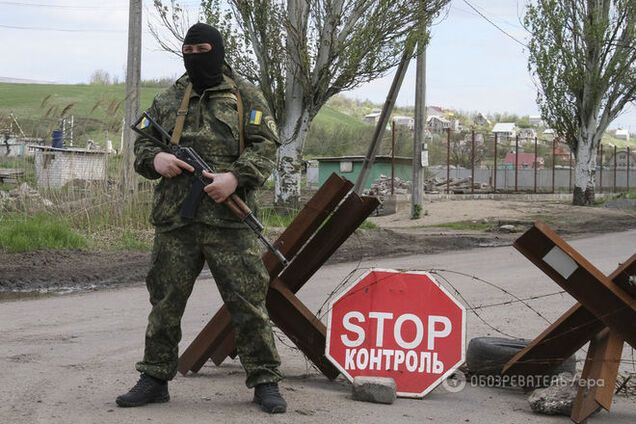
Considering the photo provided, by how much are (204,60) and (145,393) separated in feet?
6.13

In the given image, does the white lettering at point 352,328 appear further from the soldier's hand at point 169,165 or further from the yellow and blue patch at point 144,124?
the yellow and blue patch at point 144,124

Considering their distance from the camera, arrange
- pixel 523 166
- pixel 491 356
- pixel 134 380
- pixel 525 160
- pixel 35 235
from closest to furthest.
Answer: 1. pixel 134 380
2. pixel 491 356
3. pixel 35 235
4. pixel 523 166
5. pixel 525 160

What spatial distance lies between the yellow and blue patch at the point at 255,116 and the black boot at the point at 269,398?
1.46m

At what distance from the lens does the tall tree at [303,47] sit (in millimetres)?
19078

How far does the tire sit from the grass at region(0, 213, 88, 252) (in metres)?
8.56

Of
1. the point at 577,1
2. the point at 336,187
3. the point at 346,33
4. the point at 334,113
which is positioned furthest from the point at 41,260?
the point at 334,113

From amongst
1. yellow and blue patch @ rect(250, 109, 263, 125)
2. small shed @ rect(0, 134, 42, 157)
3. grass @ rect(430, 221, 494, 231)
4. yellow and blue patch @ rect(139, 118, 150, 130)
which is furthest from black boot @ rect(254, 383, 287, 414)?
grass @ rect(430, 221, 494, 231)

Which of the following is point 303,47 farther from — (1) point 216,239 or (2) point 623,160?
(2) point 623,160

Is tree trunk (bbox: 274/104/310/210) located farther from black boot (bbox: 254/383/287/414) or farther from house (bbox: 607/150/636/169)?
house (bbox: 607/150/636/169)

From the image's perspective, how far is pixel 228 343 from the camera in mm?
5949

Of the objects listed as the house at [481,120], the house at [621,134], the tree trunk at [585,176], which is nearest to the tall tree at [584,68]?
the tree trunk at [585,176]

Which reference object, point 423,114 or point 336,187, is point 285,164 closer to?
point 423,114

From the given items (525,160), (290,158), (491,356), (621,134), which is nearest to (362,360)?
(491,356)

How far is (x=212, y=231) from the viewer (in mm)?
4957
